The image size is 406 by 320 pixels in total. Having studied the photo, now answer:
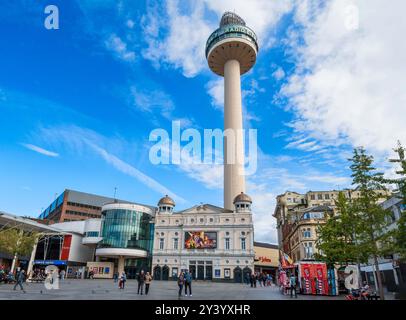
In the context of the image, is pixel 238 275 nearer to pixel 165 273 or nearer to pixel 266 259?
pixel 165 273

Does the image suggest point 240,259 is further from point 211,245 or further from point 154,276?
point 154,276

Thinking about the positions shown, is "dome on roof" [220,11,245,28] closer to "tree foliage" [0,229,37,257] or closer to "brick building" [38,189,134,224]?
"brick building" [38,189,134,224]

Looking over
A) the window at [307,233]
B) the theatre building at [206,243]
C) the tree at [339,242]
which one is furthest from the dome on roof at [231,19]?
the tree at [339,242]

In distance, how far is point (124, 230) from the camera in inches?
2751

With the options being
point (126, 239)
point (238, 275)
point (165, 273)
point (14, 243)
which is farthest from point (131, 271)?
point (14, 243)

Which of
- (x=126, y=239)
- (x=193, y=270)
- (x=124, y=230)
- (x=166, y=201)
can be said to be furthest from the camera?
(x=166, y=201)

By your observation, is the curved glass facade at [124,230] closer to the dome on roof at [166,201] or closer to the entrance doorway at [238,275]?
the dome on roof at [166,201]

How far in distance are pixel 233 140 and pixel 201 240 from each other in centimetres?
2952

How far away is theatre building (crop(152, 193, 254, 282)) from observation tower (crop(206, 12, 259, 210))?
378 inches

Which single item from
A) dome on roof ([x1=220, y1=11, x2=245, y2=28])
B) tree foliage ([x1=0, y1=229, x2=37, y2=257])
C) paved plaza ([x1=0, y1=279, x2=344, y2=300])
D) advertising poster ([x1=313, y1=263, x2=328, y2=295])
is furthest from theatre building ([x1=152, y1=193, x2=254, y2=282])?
dome on roof ([x1=220, y1=11, x2=245, y2=28])

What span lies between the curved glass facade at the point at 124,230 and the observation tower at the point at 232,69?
854 inches

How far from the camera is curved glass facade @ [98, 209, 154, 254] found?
227 feet
